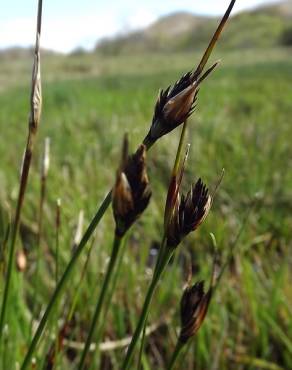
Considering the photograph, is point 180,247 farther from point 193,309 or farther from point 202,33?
point 202,33

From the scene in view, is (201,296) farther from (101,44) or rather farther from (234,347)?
(101,44)

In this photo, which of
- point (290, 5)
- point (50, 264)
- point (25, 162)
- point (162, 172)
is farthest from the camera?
point (290, 5)

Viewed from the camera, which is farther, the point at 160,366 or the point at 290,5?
the point at 290,5

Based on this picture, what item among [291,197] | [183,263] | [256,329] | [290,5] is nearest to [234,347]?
[256,329]

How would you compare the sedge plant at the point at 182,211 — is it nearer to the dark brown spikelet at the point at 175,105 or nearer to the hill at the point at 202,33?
the dark brown spikelet at the point at 175,105

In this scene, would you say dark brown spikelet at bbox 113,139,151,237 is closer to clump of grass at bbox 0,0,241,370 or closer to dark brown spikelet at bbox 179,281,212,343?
clump of grass at bbox 0,0,241,370

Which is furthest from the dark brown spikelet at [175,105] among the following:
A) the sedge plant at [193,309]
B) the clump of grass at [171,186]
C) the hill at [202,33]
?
the hill at [202,33]

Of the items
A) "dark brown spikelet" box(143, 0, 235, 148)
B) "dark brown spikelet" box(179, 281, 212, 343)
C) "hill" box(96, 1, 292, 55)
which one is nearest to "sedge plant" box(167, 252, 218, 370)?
"dark brown spikelet" box(179, 281, 212, 343)
